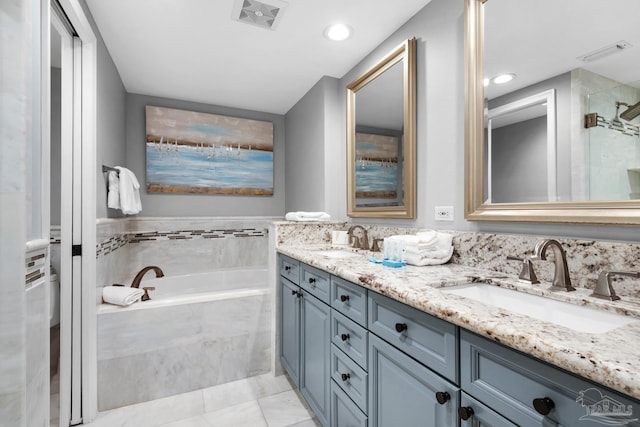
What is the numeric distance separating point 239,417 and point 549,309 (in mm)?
1689

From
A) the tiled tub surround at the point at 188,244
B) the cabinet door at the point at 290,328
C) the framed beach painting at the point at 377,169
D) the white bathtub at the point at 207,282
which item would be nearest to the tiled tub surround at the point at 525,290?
the cabinet door at the point at 290,328

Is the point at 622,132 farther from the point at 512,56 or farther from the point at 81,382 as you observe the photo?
the point at 81,382

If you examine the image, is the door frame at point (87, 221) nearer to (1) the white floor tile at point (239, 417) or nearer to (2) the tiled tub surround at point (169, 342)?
(2) the tiled tub surround at point (169, 342)

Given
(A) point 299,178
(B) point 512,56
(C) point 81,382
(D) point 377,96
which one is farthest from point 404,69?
(C) point 81,382

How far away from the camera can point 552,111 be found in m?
1.15

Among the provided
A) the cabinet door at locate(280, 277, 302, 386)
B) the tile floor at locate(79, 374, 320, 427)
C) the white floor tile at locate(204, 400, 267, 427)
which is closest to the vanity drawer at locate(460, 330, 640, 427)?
the cabinet door at locate(280, 277, 302, 386)

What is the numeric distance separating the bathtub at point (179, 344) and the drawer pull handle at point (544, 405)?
1.88 m

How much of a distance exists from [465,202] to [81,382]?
91.2 inches

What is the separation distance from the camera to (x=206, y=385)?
2072 mm

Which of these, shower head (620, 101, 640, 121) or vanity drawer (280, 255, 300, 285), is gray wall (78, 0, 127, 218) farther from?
shower head (620, 101, 640, 121)

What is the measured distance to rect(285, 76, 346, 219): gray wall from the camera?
104 inches

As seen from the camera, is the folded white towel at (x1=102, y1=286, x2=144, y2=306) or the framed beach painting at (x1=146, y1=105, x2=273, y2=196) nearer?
the folded white towel at (x1=102, y1=286, x2=144, y2=306)

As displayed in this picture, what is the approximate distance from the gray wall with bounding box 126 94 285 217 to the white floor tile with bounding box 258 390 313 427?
2.05 meters

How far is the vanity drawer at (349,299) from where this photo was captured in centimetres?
121
